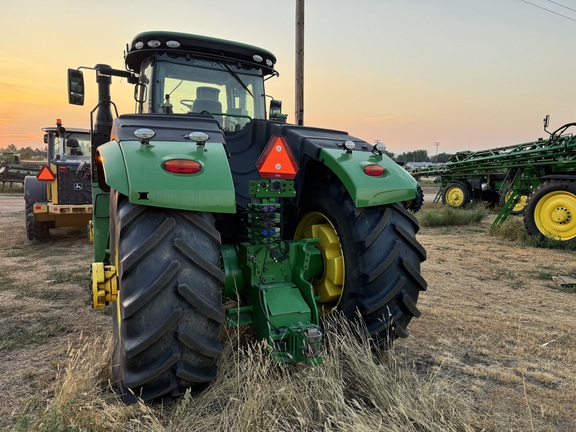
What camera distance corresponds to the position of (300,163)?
3.32 meters

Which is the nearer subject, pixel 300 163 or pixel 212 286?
pixel 212 286

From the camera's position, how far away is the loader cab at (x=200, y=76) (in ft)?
13.4

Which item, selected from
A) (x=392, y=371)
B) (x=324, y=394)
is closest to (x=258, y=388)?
(x=324, y=394)

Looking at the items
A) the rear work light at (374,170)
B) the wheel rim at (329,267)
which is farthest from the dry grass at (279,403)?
the rear work light at (374,170)

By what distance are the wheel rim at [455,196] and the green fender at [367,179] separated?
16.0 m

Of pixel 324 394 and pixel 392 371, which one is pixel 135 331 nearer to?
pixel 324 394

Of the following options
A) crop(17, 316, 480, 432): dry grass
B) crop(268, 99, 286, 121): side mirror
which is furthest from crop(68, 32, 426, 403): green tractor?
crop(268, 99, 286, 121): side mirror

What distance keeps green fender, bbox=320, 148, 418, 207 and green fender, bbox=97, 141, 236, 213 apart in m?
0.81

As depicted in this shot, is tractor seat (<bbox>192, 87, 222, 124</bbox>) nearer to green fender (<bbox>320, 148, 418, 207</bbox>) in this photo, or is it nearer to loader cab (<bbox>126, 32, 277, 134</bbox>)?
loader cab (<bbox>126, 32, 277, 134</bbox>)

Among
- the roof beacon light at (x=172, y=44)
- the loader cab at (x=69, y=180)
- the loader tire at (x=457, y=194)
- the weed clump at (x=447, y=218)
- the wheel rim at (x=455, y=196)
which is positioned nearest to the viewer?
the roof beacon light at (x=172, y=44)

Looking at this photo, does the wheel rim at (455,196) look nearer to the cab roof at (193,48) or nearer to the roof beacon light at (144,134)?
the cab roof at (193,48)

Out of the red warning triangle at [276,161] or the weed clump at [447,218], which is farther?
the weed clump at [447,218]

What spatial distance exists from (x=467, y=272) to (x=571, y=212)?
12.8 feet

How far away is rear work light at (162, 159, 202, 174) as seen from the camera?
239 centimetres
